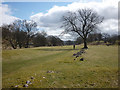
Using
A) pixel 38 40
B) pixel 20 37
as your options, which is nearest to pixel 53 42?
pixel 38 40

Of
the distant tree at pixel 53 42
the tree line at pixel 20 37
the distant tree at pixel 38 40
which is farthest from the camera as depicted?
the distant tree at pixel 38 40

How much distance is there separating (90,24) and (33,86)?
30222 mm

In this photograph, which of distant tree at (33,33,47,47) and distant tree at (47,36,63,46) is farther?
distant tree at (33,33,47,47)

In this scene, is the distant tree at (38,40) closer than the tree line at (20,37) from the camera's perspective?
No

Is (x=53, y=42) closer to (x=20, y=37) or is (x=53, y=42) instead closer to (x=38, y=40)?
(x=38, y=40)

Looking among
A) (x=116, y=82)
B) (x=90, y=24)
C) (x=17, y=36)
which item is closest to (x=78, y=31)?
(x=90, y=24)

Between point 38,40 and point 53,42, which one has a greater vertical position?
point 38,40

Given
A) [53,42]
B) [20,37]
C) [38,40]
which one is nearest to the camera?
[20,37]

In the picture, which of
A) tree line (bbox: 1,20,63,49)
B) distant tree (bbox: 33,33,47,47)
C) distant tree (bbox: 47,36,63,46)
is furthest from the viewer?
distant tree (bbox: 33,33,47,47)

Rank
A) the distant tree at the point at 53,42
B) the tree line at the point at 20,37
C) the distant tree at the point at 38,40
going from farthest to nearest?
the distant tree at the point at 38,40 → the distant tree at the point at 53,42 → the tree line at the point at 20,37

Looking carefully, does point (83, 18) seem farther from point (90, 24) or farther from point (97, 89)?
point (97, 89)

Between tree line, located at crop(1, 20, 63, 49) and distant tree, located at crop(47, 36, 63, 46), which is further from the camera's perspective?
distant tree, located at crop(47, 36, 63, 46)

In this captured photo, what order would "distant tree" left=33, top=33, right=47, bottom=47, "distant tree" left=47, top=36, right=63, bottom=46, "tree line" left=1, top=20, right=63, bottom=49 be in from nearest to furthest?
"tree line" left=1, top=20, right=63, bottom=49 < "distant tree" left=47, top=36, right=63, bottom=46 < "distant tree" left=33, top=33, right=47, bottom=47

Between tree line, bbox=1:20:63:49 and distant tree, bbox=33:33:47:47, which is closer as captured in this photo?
tree line, bbox=1:20:63:49
